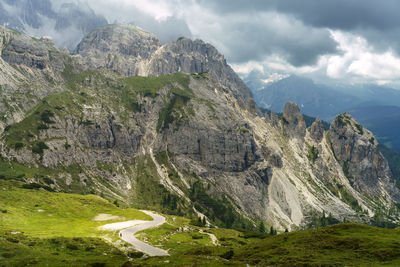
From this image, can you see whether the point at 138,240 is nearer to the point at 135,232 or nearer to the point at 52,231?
the point at 135,232

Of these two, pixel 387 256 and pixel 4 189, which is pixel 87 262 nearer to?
pixel 387 256

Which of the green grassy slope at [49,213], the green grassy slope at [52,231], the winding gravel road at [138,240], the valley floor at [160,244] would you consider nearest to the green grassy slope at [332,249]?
the valley floor at [160,244]

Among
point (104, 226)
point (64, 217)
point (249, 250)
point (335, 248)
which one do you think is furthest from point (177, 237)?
point (335, 248)

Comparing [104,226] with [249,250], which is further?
[104,226]

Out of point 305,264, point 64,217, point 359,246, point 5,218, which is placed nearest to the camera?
point 305,264

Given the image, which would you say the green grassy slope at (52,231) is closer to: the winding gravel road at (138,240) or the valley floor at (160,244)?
the valley floor at (160,244)

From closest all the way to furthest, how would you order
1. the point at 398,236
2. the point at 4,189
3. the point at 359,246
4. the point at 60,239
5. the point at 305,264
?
the point at 305,264 → the point at 359,246 → the point at 398,236 → the point at 60,239 → the point at 4,189

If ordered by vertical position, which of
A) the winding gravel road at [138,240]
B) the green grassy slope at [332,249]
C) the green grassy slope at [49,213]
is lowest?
the winding gravel road at [138,240]

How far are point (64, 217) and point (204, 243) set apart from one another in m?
77.2

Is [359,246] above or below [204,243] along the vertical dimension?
above

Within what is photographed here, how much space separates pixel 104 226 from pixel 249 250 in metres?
79.9

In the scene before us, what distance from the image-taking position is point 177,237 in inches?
5384

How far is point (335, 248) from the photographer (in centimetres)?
A: 7856

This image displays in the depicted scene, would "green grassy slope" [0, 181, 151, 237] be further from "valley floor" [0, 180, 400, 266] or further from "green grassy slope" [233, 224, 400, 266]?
"green grassy slope" [233, 224, 400, 266]
